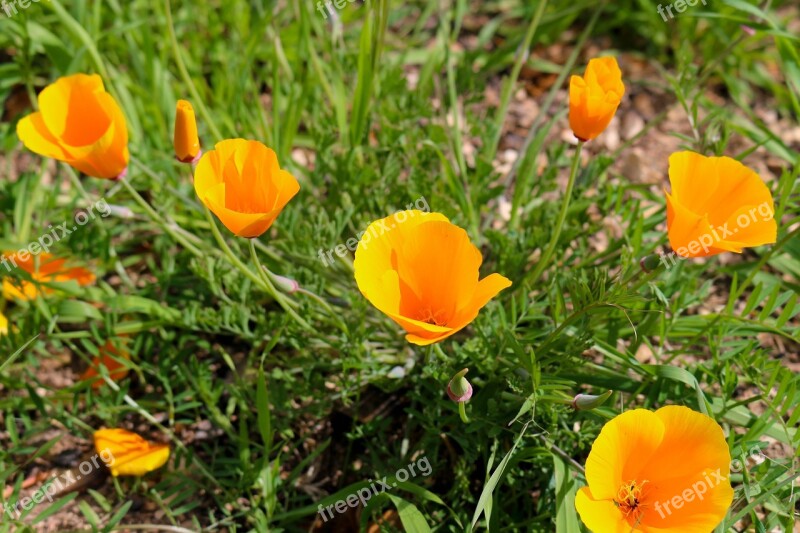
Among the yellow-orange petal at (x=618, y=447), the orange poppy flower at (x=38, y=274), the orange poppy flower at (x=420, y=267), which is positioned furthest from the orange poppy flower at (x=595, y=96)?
the orange poppy flower at (x=38, y=274)

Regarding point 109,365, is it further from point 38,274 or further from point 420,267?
point 420,267

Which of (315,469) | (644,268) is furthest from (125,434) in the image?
(644,268)

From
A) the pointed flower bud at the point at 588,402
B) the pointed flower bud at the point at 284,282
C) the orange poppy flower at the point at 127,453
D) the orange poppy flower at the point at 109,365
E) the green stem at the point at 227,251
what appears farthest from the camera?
the orange poppy flower at the point at 109,365

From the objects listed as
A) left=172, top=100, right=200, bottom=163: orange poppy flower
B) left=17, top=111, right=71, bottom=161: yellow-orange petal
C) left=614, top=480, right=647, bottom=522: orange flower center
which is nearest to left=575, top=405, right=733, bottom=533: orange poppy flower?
left=614, top=480, right=647, bottom=522: orange flower center

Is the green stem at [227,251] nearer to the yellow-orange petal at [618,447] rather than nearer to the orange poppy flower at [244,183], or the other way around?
the orange poppy flower at [244,183]

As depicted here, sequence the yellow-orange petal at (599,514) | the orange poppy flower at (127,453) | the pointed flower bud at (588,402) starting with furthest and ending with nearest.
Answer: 1. the orange poppy flower at (127,453)
2. the pointed flower bud at (588,402)
3. the yellow-orange petal at (599,514)

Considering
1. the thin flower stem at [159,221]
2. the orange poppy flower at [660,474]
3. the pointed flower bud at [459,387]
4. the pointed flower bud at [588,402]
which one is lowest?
the orange poppy flower at [660,474]
